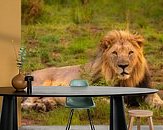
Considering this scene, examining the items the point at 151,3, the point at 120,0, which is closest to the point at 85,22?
the point at 120,0

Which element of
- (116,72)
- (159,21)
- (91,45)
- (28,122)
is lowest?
(28,122)

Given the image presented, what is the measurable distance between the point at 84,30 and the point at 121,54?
0.67 m

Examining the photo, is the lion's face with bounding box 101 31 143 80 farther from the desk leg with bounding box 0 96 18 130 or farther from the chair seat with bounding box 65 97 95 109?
the desk leg with bounding box 0 96 18 130

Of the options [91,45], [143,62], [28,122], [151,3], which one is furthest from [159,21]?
[28,122]

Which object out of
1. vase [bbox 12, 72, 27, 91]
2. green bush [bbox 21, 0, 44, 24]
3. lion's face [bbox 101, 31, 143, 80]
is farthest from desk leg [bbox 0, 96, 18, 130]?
lion's face [bbox 101, 31, 143, 80]

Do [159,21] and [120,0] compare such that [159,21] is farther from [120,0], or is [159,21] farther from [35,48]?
[35,48]

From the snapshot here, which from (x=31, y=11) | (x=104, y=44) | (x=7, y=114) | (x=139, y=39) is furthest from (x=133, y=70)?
(x=7, y=114)

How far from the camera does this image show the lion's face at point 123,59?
19.8ft

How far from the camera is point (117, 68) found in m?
6.05

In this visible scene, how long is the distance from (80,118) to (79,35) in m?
1.26

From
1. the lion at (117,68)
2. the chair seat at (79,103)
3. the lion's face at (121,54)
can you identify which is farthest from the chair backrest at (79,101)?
the lion's face at (121,54)

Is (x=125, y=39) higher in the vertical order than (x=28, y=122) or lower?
higher

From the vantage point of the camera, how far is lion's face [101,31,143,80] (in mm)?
6039

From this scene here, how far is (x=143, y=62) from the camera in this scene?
606 centimetres
